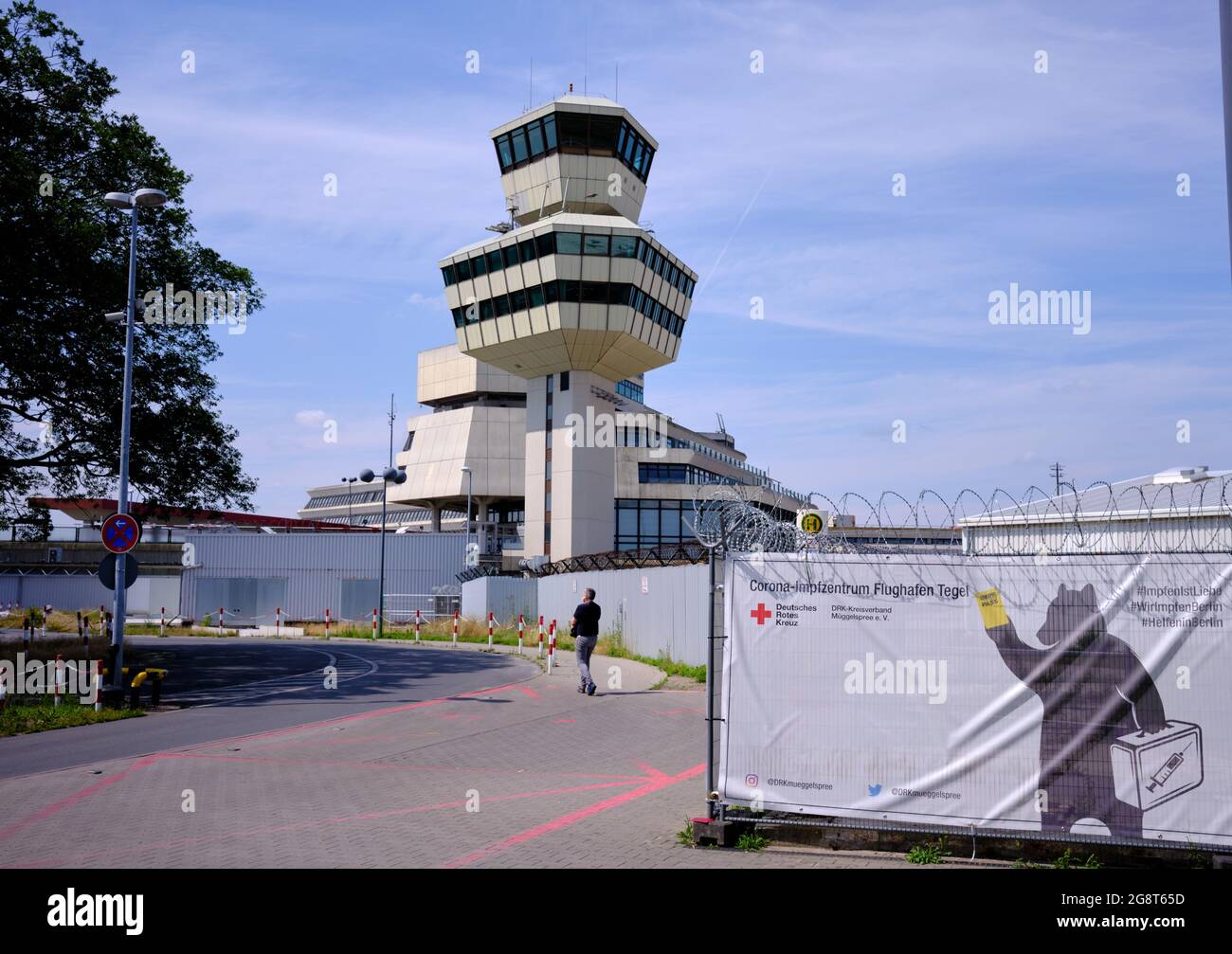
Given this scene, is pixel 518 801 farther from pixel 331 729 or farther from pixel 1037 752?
pixel 331 729

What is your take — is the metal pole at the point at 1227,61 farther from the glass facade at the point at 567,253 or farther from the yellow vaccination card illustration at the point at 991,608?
the glass facade at the point at 567,253

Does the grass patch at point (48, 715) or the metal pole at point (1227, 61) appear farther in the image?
the grass patch at point (48, 715)

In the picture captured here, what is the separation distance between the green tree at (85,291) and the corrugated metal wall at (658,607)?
11.2 meters

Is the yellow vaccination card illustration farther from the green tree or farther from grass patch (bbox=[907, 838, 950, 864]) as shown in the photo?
the green tree

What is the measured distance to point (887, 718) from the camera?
23.0 feet

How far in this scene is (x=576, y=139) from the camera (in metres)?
45.8

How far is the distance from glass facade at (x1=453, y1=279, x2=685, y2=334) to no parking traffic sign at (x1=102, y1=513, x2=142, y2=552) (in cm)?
3026

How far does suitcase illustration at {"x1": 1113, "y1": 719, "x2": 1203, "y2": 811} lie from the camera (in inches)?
250

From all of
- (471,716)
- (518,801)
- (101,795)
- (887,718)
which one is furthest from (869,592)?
(471,716)

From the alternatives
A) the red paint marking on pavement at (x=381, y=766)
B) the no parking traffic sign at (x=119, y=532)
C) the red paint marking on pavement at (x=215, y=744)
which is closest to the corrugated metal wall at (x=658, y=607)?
the red paint marking on pavement at (x=215, y=744)

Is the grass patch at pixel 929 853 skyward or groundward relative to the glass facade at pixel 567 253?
groundward

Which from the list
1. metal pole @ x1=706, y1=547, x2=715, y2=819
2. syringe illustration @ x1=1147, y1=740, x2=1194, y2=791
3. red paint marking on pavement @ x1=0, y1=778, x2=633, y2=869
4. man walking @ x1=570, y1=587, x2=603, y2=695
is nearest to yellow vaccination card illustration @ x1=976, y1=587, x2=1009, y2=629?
syringe illustration @ x1=1147, y1=740, x2=1194, y2=791

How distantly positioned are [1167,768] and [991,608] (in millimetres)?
1461

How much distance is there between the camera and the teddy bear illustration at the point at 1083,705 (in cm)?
647
